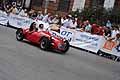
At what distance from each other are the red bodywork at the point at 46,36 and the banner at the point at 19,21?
22.8ft

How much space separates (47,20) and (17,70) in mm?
15999

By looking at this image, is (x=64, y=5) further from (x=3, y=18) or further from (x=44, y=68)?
(x=44, y=68)

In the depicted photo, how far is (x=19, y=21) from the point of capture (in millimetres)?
27672

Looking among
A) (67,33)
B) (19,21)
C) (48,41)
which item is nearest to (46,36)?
(48,41)

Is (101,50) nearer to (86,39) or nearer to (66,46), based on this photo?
(86,39)

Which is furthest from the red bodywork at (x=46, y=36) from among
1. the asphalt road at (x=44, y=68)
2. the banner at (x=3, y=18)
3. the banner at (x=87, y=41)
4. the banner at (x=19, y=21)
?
the banner at (x=3, y=18)

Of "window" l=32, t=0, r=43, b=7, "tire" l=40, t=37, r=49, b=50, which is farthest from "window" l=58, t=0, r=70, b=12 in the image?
"tire" l=40, t=37, r=49, b=50

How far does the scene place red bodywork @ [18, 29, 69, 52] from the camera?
18031 mm

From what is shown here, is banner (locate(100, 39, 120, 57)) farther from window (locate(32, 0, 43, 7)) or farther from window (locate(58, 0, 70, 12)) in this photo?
window (locate(32, 0, 43, 7))

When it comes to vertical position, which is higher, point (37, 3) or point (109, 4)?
point (109, 4)

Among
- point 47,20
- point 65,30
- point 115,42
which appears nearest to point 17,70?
point 115,42

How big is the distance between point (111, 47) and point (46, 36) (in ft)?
13.6

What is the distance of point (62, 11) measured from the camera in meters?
35.8

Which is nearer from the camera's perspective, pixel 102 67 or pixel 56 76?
pixel 56 76
